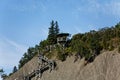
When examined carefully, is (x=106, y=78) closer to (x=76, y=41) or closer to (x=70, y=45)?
(x=76, y=41)

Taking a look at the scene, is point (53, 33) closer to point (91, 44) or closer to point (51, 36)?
point (51, 36)

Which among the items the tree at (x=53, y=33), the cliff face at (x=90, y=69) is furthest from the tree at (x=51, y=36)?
the cliff face at (x=90, y=69)

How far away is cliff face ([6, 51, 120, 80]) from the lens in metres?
72.7

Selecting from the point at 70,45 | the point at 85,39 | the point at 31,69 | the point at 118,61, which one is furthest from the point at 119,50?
the point at 31,69

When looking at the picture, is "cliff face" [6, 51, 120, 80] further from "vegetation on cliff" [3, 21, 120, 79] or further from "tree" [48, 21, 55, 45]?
"tree" [48, 21, 55, 45]

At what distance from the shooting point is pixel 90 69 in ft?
252

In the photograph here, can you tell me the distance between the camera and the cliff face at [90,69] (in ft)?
238

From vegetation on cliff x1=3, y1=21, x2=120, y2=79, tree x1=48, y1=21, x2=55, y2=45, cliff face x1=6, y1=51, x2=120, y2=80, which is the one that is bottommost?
cliff face x1=6, y1=51, x2=120, y2=80

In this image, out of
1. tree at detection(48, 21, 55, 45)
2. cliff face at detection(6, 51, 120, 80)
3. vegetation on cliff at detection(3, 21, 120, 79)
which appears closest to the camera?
cliff face at detection(6, 51, 120, 80)

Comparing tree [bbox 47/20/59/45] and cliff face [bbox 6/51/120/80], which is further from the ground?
tree [bbox 47/20/59/45]

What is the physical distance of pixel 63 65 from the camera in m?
85.4

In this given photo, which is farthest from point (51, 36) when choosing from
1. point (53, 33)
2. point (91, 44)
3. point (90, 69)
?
point (90, 69)

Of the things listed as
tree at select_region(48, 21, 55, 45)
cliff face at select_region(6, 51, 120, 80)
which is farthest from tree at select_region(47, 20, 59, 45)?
cliff face at select_region(6, 51, 120, 80)

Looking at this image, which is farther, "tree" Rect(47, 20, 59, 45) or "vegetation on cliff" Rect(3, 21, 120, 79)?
"tree" Rect(47, 20, 59, 45)
